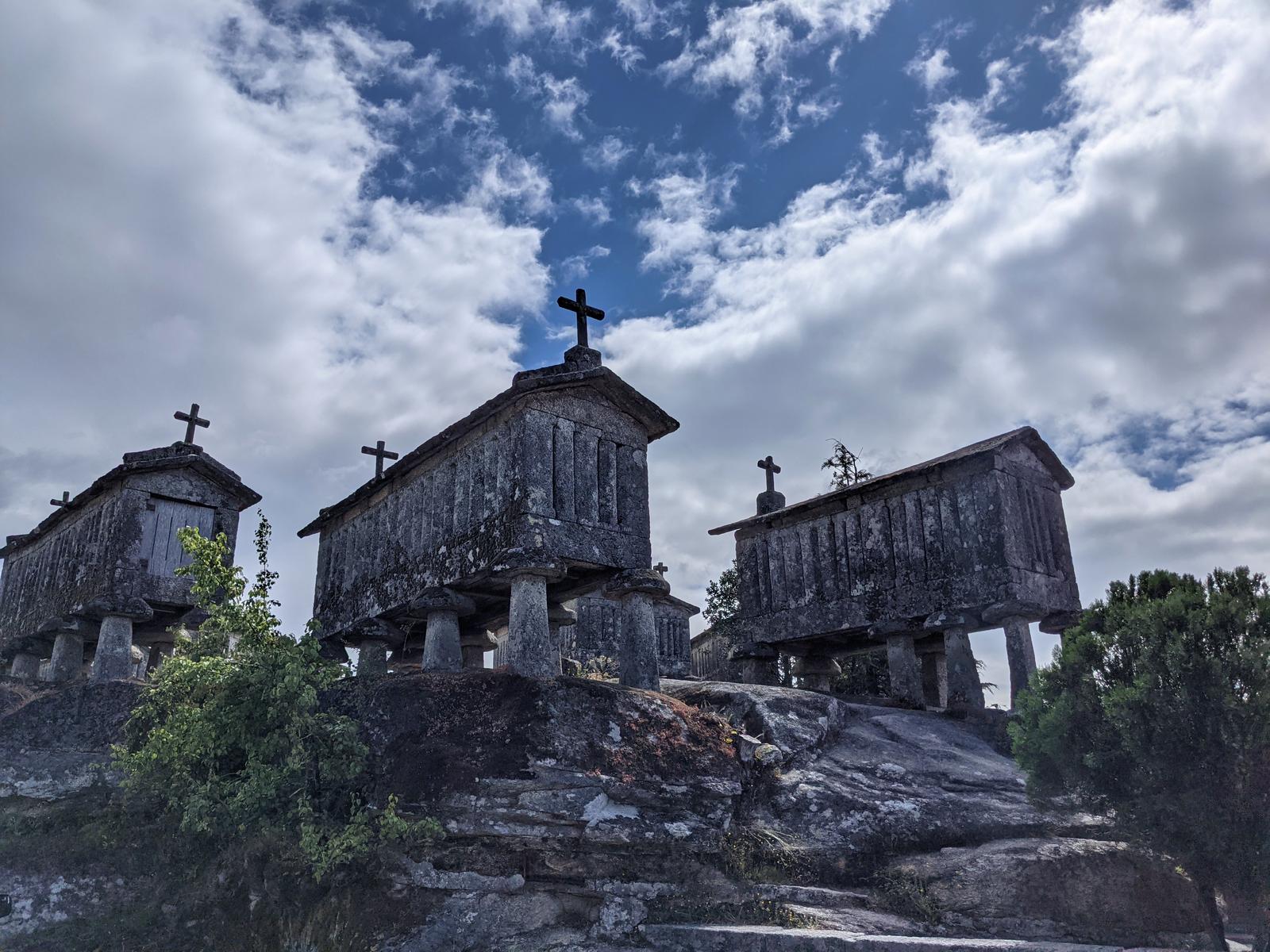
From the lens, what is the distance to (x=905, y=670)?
17.1 m

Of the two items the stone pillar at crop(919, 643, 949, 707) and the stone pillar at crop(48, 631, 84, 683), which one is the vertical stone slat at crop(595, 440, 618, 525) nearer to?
the stone pillar at crop(919, 643, 949, 707)

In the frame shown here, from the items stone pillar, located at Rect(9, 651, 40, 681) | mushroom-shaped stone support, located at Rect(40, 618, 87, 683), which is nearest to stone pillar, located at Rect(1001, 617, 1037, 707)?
mushroom-shaped stone support, located at Rect(40, 618, 87, 683)

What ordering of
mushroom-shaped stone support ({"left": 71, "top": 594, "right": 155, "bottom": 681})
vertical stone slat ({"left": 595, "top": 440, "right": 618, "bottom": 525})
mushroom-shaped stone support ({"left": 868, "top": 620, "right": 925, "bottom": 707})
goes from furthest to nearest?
mushroom-shaped stone support ({"left": 868, "top": 620, "right": 925, "bottom": 707})
mushroom-shaped stone support ({"left": 71, "top": 594, "right": 155, "bottom": 681})
vertical stone slat ({"left": 595, "top": 440, "right": 618, "bottom": 525})

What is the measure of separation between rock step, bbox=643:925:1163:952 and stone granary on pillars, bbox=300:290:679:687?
3510mm

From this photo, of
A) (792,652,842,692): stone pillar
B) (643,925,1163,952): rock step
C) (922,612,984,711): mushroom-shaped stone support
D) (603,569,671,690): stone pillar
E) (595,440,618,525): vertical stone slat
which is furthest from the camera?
(792,652,842,692): stone pillar

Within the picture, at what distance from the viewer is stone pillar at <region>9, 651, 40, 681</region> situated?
730 inches

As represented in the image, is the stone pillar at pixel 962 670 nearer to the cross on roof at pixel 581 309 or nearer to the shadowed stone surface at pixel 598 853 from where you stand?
the shadowed stone surface at pixel 598 853

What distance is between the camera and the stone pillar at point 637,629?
1244 cm

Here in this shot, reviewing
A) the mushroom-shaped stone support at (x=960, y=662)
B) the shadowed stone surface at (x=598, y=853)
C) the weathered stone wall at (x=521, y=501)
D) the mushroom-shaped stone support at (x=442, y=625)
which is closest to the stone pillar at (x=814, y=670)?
the mushroom-shaped stone support at (x=960, y=662)

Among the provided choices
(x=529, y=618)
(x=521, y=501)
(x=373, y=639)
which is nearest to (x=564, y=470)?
(x=521, y=501)

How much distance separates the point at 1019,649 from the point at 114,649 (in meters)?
14.8

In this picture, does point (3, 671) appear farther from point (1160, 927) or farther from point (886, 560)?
point (1160, 927)

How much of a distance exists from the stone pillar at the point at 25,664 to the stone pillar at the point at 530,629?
1212 centimetres

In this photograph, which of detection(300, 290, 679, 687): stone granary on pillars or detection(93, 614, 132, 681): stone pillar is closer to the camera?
detection(300, 290, 679, 687): stone granary on pillars
